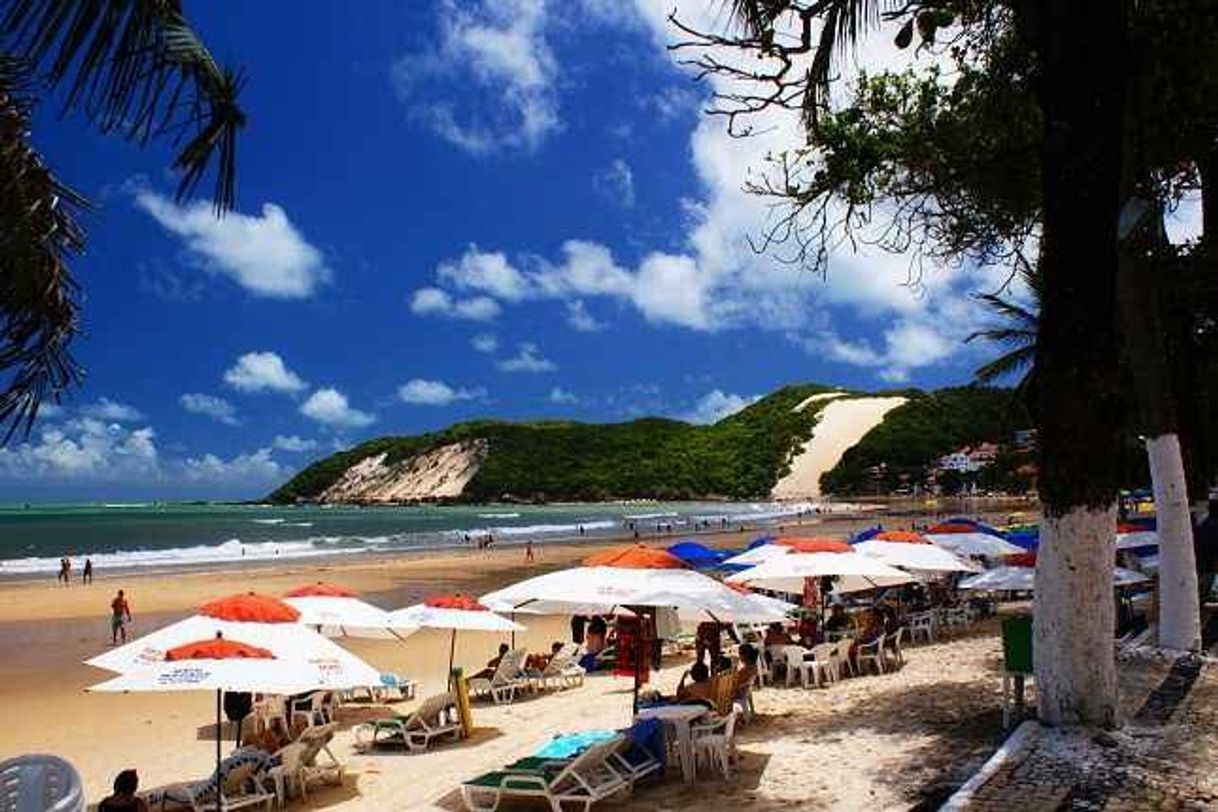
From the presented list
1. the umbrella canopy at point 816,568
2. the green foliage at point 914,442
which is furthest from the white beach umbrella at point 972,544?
the green foliage at point 914,442

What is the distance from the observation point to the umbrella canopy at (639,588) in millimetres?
8805

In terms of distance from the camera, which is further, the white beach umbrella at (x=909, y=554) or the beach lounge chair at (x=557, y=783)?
the white beach umbrella at (x=909, y=554)

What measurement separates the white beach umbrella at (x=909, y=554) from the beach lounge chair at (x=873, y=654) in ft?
5.03

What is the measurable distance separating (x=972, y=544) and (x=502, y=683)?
378 inches

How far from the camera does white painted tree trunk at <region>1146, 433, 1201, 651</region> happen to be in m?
10.5

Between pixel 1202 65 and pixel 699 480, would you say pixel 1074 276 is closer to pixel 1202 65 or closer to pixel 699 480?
pixel 1202 65

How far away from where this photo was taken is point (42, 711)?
1442 centimetres

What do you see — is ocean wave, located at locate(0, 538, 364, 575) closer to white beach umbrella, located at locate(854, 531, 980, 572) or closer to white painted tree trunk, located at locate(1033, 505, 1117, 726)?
white beach umbrella, located at locate(854, 531, 980, 572)

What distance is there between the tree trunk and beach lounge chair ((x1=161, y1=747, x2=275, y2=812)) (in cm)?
656

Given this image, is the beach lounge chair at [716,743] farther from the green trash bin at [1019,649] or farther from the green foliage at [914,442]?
the green foliage at [914,442]

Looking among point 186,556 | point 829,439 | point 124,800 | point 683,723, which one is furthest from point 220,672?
point 829,439

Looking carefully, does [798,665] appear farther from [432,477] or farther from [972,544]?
[432,477]

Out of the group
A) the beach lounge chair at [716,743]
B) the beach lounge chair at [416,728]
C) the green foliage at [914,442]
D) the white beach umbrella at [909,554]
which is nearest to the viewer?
the beach lounge chair at [716,743]

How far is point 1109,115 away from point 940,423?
14836 cm
